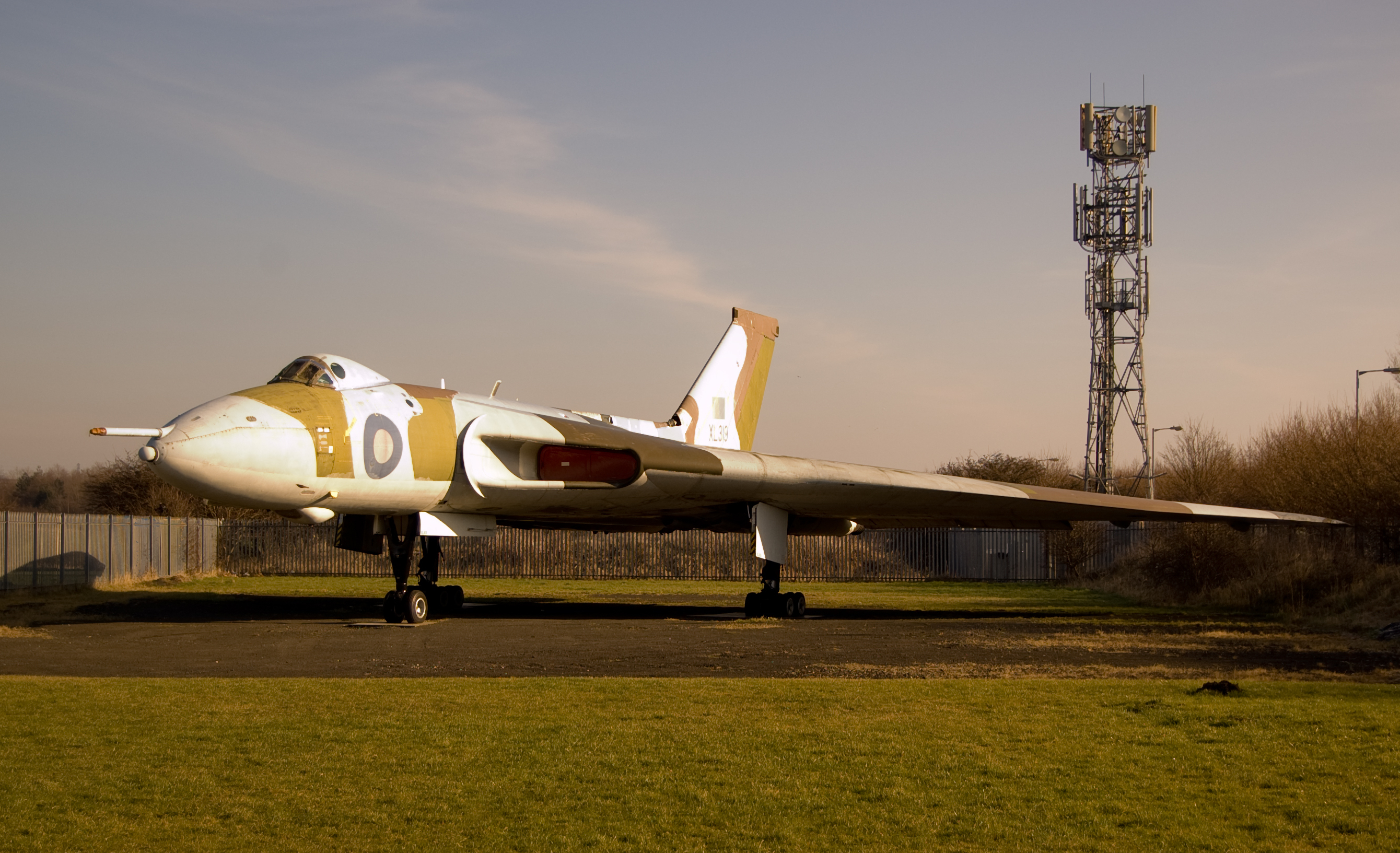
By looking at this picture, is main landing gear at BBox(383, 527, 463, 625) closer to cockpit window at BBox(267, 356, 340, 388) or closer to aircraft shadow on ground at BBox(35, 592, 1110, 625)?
aircraft shadow on ground at BBox(35, 592, 1110, 625)

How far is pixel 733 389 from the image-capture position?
2244cm

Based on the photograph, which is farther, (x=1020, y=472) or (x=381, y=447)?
(x=1020, y=472)

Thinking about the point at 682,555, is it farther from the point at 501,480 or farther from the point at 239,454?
the point at 239,454

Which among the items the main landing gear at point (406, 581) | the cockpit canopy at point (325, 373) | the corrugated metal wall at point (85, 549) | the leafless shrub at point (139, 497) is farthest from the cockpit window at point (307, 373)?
the leafless shrub at point (139, 497)

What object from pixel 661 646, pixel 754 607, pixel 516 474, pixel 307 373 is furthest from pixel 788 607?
pixel 307 373

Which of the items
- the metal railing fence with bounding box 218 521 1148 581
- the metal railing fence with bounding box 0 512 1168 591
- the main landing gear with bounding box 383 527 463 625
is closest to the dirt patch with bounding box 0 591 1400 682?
the main landing gear with bounding box 383 527 463 625

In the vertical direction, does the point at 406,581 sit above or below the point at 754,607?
above

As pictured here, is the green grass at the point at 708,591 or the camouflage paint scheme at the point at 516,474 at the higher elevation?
the camouflage paint scheme at the point at 516,474

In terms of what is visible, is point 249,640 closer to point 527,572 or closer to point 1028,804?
point 1028,804

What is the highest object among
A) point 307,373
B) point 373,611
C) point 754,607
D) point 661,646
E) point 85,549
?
point 307,373

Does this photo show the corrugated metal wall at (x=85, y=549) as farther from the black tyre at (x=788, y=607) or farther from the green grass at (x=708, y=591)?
the black tyre at (x=788, y=607)

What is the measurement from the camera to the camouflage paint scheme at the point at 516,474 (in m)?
12.9

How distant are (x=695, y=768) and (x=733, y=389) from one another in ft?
54.4

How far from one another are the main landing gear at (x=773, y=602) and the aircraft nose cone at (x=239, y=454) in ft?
23.9
